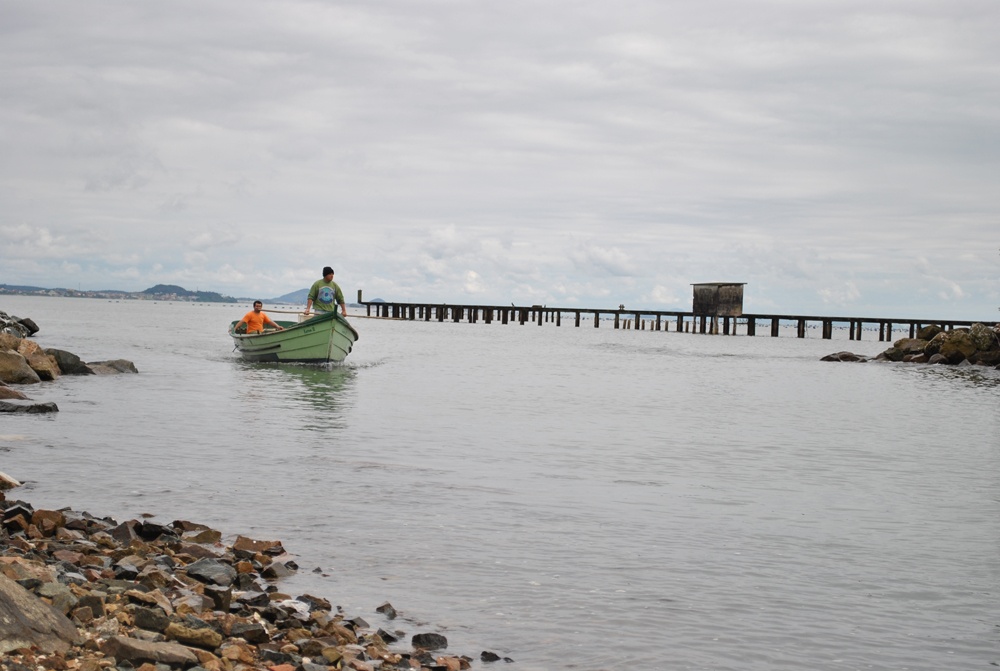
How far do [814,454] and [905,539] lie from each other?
6.93 metres

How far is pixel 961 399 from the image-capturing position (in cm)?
3012

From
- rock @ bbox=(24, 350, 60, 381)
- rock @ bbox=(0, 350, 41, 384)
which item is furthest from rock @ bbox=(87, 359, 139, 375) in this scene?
rock @ bbox=(0, 350, 41, 384)

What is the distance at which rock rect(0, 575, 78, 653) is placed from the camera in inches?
203

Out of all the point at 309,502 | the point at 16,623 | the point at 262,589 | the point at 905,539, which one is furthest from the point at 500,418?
the point at 16,623

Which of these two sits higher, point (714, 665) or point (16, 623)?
point (16, 623)

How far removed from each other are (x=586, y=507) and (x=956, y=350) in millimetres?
44300

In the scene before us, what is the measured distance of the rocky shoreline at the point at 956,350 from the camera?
4872 cm

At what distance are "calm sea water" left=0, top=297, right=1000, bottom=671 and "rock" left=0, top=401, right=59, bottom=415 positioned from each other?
424 mm

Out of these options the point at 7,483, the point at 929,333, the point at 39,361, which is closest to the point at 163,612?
the point at 7,483

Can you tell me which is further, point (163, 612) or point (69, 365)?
point (69, 365)

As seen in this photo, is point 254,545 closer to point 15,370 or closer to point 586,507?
point 586,507

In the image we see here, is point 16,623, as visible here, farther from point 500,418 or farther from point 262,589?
point 500,418

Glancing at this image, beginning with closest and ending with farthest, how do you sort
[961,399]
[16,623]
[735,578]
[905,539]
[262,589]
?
[16,623] < [262,589] < [735,578] < [905,539] < [961,399]

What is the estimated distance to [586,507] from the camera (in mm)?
11359
